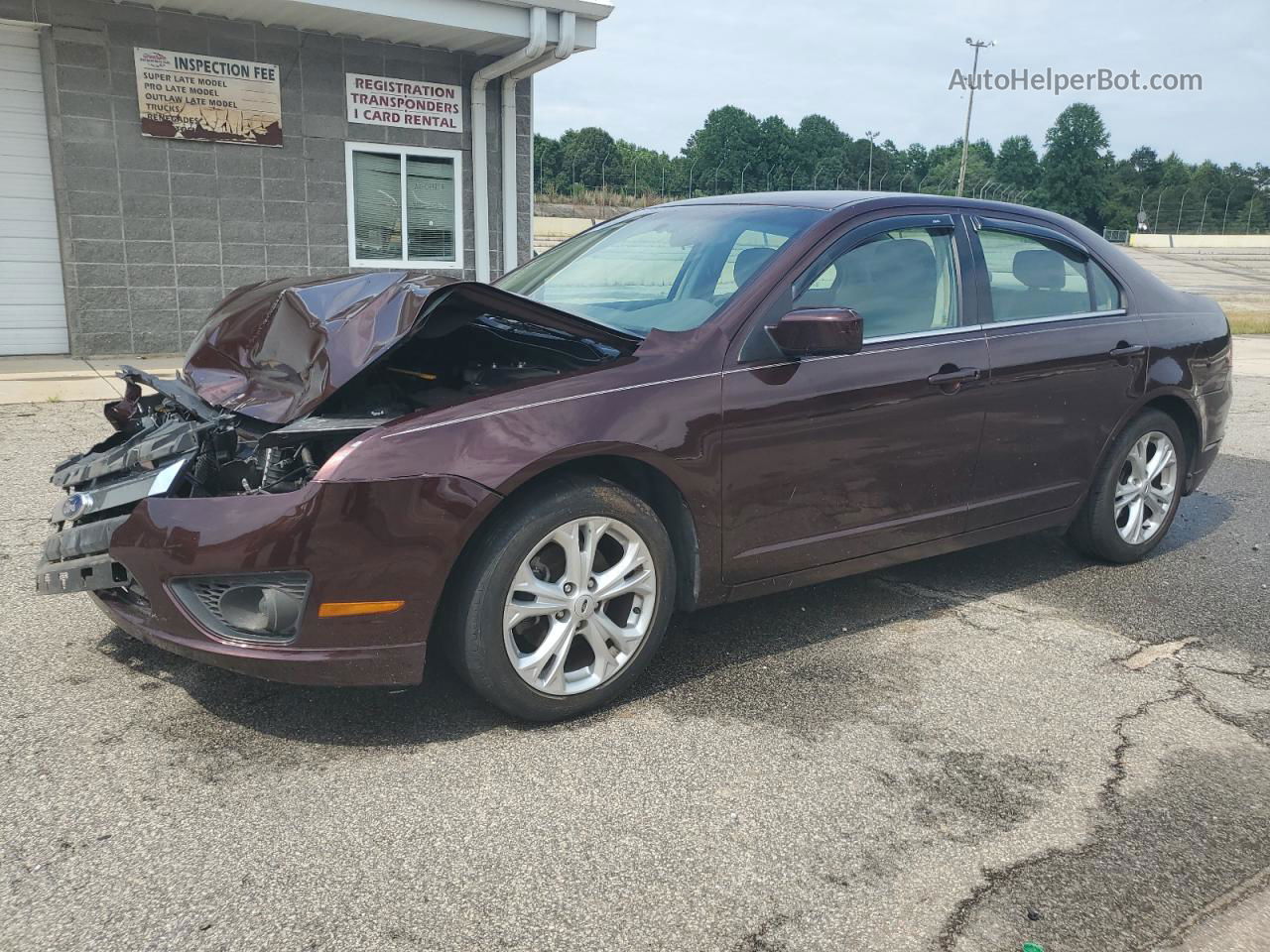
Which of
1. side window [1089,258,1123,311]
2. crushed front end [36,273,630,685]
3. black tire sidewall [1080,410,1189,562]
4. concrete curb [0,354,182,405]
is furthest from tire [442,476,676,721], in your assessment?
concrete curb [0,354,182,405]

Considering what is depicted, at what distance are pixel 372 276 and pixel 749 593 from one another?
170 cm

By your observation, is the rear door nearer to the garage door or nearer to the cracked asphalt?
the cracked asphalt

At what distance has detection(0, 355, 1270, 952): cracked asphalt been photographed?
239cm

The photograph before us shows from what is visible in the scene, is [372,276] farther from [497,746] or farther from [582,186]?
[582,186]

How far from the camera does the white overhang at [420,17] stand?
10.2 meters

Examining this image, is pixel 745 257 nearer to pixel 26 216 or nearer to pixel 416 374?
pixel 416 374

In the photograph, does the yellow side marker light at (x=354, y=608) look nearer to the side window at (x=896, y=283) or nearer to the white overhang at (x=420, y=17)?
the side window at (x=896, y=283)

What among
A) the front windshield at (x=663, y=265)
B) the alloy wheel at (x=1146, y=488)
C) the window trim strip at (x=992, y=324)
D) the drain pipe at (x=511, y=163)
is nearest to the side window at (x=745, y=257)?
the front windshield at (x=663, y=265)

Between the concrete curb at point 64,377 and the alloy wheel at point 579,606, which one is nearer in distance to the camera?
the alloy wheel at point 579,606

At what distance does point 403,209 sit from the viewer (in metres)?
12.3

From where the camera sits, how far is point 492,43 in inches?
460

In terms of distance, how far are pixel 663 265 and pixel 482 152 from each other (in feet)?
29.2

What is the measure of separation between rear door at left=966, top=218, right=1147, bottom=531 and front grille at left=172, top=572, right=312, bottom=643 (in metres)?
2.72

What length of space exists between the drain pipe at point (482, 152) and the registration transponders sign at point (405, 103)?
0.22 metres
